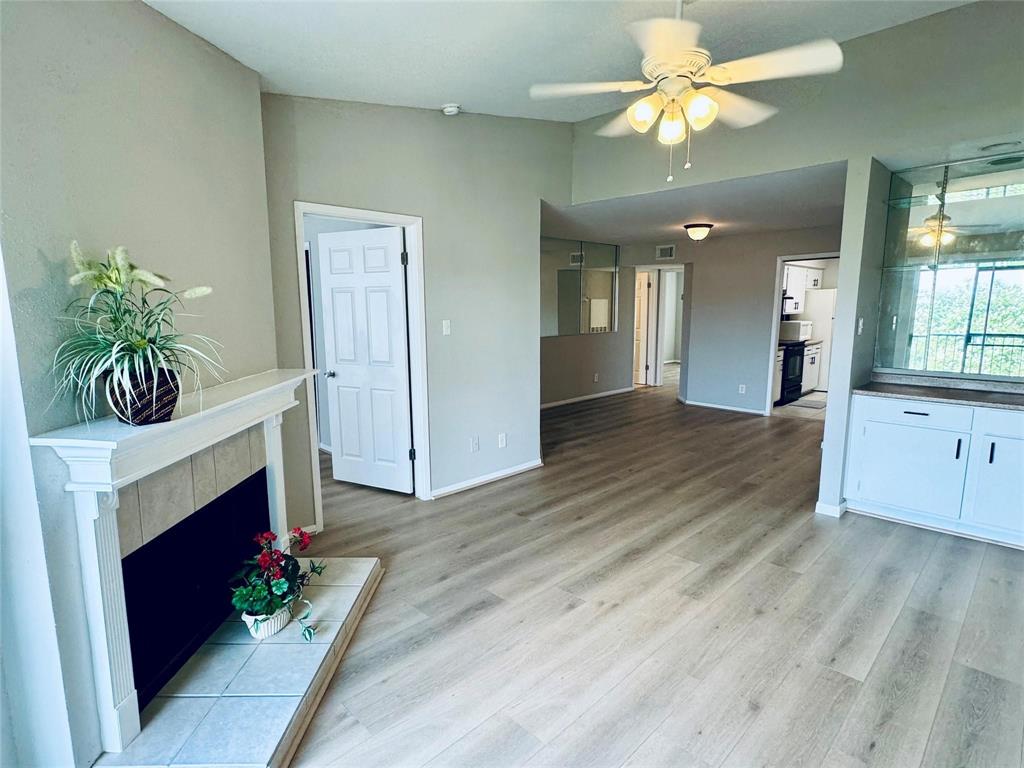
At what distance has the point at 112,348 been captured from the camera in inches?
62.1

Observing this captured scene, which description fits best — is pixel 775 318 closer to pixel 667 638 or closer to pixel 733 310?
pixel 733 310

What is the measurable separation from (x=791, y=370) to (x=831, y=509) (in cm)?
442

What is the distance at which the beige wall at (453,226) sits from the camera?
3.16 metres

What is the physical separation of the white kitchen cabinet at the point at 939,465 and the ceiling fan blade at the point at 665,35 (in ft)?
8.83

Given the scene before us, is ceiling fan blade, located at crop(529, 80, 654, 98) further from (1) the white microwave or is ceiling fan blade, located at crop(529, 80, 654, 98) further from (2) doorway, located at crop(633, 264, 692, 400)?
(2) doorway, located at crop(633, 264, 692, 400)

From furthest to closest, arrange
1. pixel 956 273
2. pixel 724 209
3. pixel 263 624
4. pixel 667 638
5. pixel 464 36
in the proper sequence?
pixel 724 209
pixel 956 273
pixel 464 36
pixel 667 638
pixel 263 624

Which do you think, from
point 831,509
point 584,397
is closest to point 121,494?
point 831,509

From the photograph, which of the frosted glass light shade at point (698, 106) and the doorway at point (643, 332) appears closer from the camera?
the frosted glass light shade at point (698, 106)

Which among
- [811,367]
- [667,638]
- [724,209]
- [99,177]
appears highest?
[724,209]

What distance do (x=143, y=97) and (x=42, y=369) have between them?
3.70 feet

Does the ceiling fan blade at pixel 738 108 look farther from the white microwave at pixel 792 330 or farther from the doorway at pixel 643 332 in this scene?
the doorway at pixel 643 332

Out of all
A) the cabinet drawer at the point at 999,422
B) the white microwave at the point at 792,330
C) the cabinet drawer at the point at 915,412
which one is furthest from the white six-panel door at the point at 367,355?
the white microwave at the point at 792,330

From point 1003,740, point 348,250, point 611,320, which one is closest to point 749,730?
point 1003,740

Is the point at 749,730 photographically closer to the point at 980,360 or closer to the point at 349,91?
the point at 980,360
